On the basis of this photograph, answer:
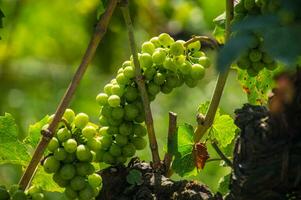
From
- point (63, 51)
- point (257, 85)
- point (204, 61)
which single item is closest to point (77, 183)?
point (204, 61)

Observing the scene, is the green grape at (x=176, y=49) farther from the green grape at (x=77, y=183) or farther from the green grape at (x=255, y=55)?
the green grape at (x=77, y=183)

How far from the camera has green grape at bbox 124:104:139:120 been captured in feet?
5.21

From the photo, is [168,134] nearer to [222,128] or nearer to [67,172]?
[222,128]

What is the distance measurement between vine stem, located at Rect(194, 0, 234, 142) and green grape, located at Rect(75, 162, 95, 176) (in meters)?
0.24

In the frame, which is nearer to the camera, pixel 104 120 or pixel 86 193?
pixel 86 193

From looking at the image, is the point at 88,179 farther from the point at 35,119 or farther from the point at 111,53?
the point at 111,53

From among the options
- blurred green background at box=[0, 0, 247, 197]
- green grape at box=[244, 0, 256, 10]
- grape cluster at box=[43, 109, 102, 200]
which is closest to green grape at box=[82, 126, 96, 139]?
grape cluster at box=[43, 109, 102, 200]

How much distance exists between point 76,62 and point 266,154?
2.59 metres

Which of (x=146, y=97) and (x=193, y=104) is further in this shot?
(x=193, y=104)

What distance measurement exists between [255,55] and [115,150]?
317 millimetres

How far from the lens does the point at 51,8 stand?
3.77m

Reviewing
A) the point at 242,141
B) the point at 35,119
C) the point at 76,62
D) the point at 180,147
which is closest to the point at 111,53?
the point at 76,62

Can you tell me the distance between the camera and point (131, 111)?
1.59 meters

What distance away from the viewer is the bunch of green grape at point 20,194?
1.51 metres
